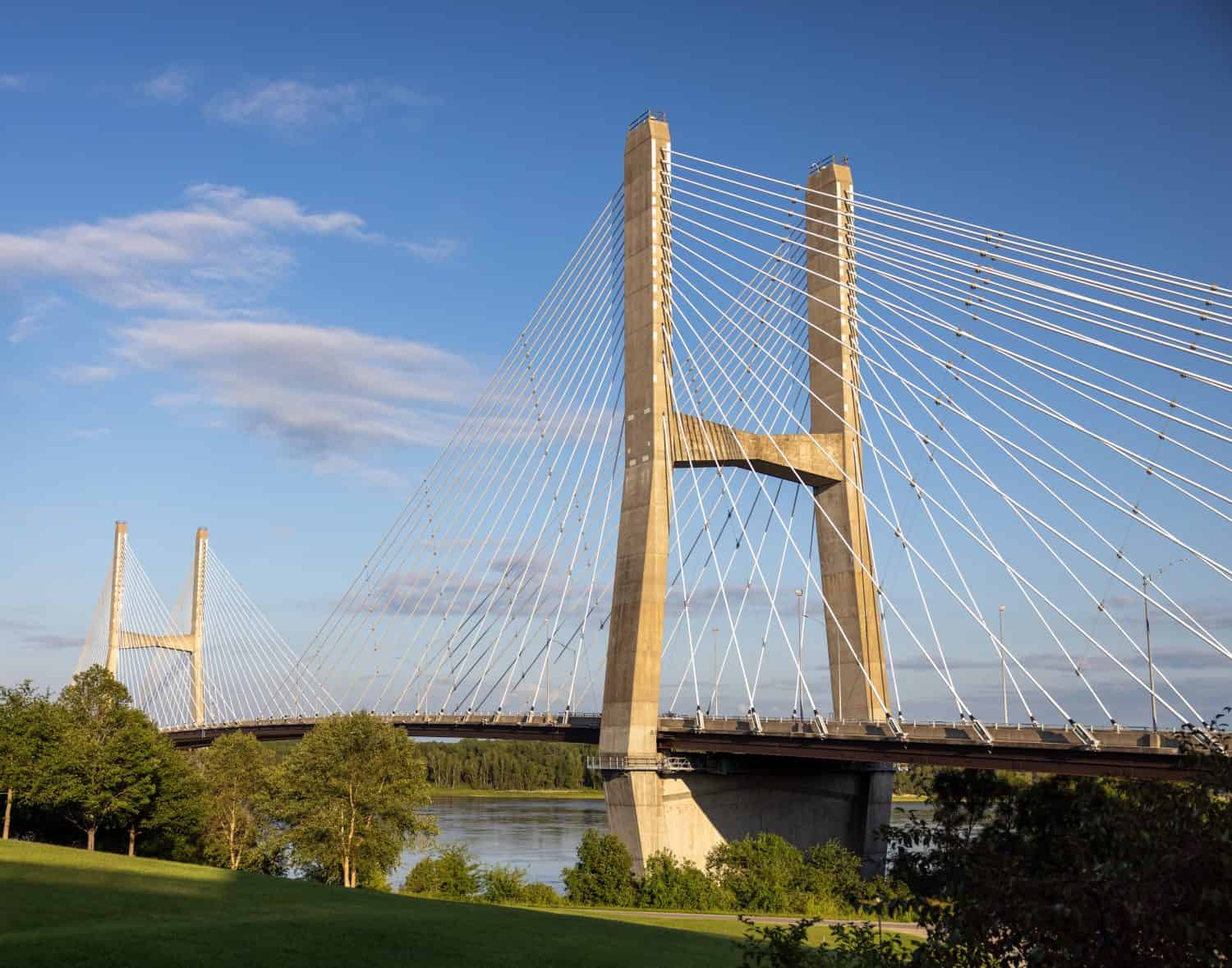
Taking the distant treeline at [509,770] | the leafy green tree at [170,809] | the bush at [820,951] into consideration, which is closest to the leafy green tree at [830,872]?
the leafy green tree at [170,809]

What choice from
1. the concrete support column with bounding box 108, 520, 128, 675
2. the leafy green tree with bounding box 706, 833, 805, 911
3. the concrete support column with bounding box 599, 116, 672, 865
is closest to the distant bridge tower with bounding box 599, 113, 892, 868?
the concrete support column with bounding box 599, 116, 672, 865

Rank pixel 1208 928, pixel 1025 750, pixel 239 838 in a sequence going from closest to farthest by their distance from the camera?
pixel 1208 928, pixel 1025 750, pixel 239 838

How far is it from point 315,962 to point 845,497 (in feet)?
126

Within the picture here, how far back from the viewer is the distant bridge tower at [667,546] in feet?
165

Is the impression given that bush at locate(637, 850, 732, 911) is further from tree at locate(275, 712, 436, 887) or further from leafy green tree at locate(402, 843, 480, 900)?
tree at locate(275, 712, 436, 887)

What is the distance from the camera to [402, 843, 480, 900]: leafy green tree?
149 ft

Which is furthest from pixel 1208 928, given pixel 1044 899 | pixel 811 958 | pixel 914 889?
pixel 811 958

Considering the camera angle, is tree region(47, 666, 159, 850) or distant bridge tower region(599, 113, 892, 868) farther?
distant bridge tower region(599, 113, 892, 868)

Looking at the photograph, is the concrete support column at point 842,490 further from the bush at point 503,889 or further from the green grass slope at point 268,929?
the green grass slope at point 268,929

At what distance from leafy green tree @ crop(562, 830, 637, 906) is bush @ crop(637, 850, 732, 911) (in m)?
0.72

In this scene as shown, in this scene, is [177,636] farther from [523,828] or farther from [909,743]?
[909,743]

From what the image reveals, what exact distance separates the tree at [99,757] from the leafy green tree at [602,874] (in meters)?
20.2

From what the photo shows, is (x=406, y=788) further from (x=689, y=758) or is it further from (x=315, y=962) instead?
(x=315, y=962)

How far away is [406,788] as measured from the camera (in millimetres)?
46219
